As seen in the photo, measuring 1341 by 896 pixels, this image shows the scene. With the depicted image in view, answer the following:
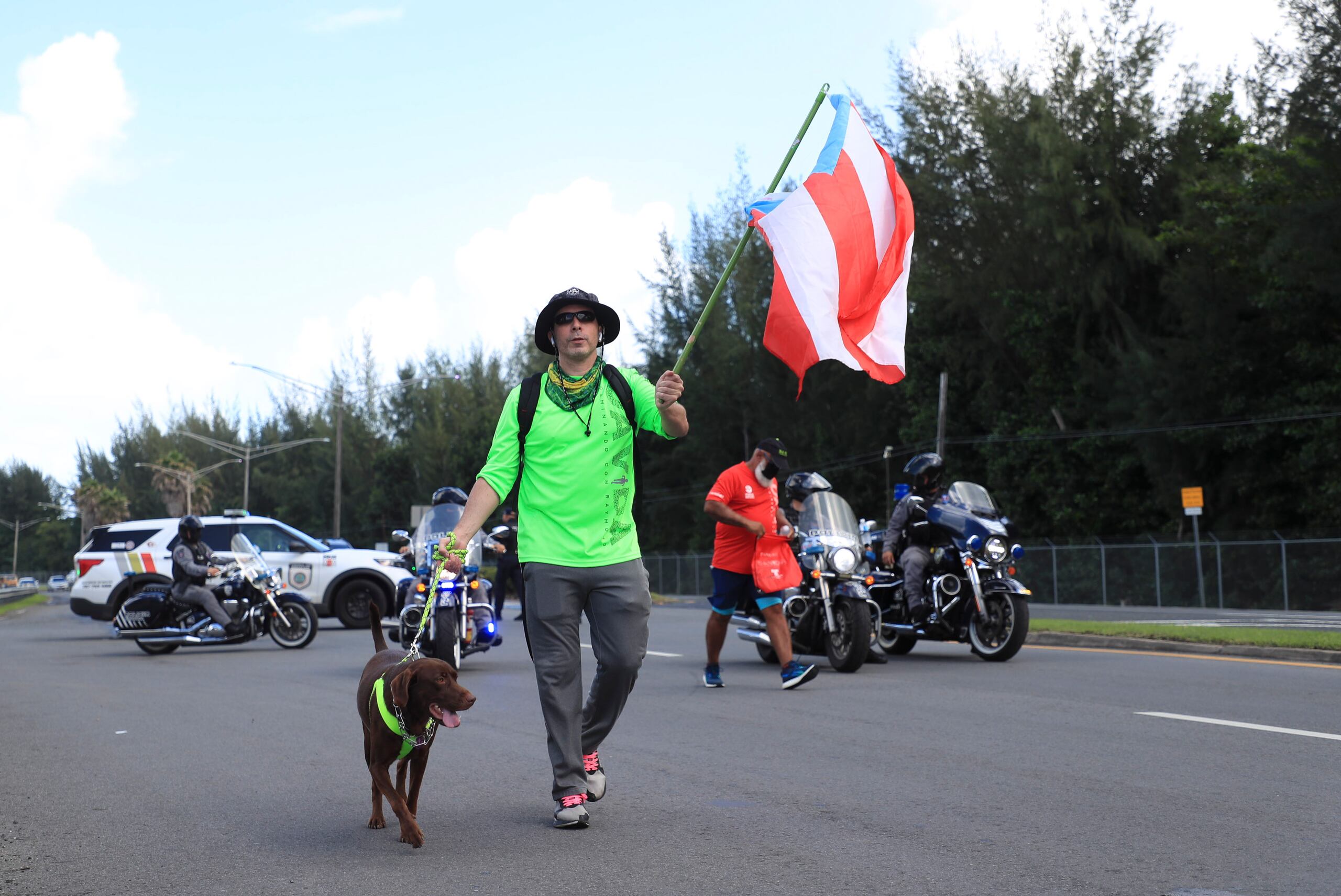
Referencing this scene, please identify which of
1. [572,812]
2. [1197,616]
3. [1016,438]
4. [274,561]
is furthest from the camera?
[1016,438]

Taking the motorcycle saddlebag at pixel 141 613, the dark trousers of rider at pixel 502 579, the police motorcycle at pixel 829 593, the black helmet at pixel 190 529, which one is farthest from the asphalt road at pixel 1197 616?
the motorcycle saddlebag at pixel 141 613

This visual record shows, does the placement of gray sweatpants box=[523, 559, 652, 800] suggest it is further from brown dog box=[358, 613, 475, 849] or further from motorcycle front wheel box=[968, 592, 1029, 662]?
motorcycle front wheel box=[968, 592, 1029, 662]

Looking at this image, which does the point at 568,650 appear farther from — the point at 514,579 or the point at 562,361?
the point at 514,579

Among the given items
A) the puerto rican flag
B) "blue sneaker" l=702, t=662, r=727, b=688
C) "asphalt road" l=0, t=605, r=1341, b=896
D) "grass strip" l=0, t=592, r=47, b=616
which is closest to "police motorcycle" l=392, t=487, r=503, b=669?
"asphalt road" l=0, t=605, r=1341, b=896

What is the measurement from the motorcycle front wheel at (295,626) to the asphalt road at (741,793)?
18.8 feet

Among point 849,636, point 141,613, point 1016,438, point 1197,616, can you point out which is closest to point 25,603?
point 141,613

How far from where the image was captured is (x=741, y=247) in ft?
19.9

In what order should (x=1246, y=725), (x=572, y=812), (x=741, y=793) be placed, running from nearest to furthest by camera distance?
(x=572, y=812) < (x=741, y=793) < (x=1246, y=725)

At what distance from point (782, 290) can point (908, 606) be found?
720 cm

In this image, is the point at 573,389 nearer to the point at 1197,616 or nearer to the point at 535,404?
the point at 535,404

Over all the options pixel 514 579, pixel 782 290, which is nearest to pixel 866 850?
pixel 782 290

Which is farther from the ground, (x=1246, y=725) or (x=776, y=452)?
(x=776, y=452)

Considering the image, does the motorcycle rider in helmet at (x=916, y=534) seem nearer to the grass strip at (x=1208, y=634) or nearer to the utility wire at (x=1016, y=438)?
the grass strip at (x=1208, y=634)

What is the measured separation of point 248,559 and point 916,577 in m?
9.47
